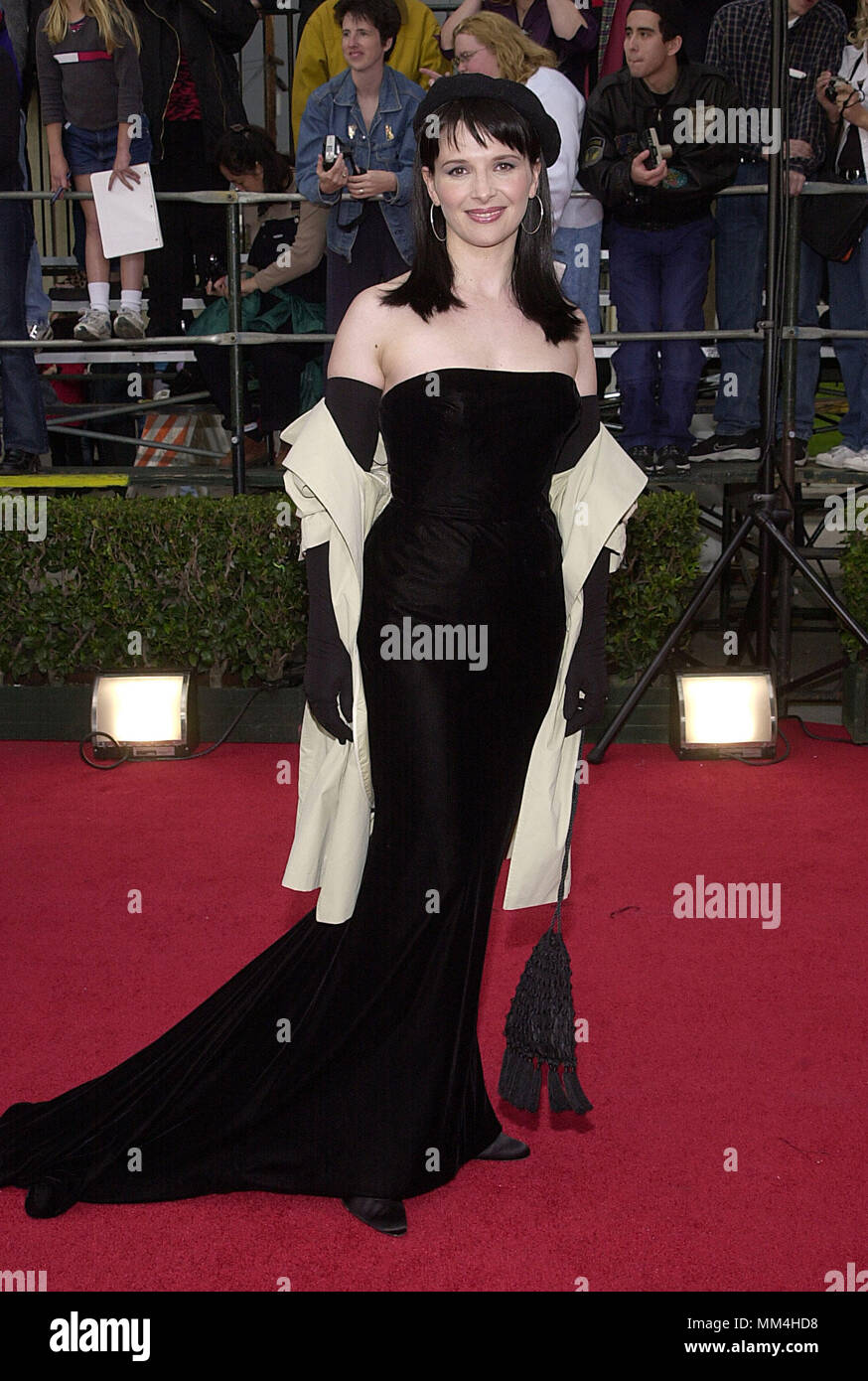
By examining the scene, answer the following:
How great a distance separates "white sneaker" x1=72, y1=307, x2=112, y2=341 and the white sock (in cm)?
2

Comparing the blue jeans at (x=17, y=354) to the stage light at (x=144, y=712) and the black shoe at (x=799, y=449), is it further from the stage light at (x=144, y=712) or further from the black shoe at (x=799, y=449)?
the black shoe at (x=799, y=449)

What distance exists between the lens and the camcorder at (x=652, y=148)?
601 cm

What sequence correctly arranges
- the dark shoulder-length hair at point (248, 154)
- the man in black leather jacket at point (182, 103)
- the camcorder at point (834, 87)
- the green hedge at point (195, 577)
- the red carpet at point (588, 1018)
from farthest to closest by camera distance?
the man in black leather jacket at point (182, 103), the dark shoulder-length hair at point (248, 154), the camcorder at point (834, 87), the green hedge at point (195, 577), the red carpet at point (588, 1018)

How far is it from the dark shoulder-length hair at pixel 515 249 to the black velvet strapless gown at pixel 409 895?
0.17 meters

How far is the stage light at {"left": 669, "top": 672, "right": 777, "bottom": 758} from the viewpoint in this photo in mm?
5801

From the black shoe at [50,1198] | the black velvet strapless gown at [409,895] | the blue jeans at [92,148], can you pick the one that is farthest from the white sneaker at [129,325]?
the black shoe at [50,1198]

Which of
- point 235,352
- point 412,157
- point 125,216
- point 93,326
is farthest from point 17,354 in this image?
point 412,157

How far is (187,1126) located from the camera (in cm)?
275

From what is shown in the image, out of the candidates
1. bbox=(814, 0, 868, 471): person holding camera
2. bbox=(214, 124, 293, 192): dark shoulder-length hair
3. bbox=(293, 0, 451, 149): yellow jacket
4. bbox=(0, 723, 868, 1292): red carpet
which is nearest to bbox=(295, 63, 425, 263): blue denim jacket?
bbox=(293, 0, 451, 149): yellow jacket

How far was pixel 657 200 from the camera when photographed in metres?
6.22

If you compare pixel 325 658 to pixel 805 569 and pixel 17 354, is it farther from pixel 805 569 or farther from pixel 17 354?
pixel 17 354

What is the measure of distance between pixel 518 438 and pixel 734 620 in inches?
193

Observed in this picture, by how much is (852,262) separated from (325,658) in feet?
16.2
